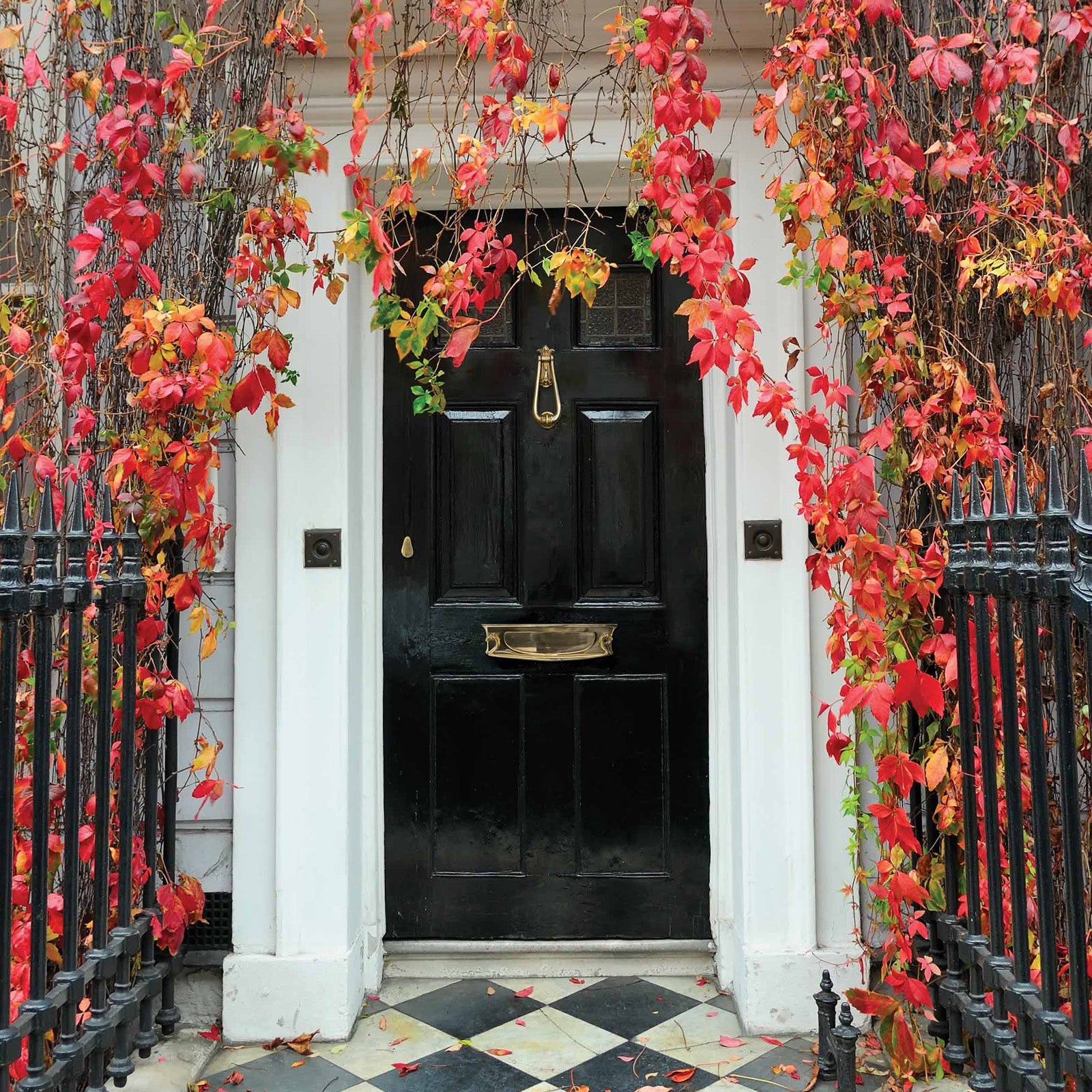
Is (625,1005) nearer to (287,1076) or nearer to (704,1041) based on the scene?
(704,1041)

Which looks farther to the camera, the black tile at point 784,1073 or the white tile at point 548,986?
the white tile at point 548,986

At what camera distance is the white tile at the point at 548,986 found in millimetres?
2924

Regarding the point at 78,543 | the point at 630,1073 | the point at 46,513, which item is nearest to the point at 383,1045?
the point at 630,1073

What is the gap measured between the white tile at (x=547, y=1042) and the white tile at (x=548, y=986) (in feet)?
0.35

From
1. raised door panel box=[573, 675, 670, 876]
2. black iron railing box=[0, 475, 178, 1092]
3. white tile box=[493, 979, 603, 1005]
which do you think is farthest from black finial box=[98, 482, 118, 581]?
white tile box=[493, 979, 603, 1005]

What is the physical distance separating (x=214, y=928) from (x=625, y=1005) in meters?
1.24

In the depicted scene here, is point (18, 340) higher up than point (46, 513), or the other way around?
point (18, 340)

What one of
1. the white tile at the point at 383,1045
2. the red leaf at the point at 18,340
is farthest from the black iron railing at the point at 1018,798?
the red leaf at the point at 18,340

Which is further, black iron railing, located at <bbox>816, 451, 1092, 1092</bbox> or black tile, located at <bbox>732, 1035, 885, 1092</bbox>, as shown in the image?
black tile, located at <bbox>732, 1035, 885, 1092</bbox>

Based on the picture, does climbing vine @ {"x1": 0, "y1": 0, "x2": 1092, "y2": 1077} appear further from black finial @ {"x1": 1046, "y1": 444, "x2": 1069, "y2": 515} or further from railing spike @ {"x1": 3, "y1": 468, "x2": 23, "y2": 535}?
black finial @ {"x1": 1046, "y1": 444, "x2": 1069, "y2": 515}

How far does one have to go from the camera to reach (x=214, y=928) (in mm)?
2889

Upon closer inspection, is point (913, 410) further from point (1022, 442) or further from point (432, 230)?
point (432, 230)

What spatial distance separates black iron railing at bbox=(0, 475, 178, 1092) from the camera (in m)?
1.71

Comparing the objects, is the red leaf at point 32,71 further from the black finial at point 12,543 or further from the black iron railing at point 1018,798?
the black iron railing at point 1018,798
